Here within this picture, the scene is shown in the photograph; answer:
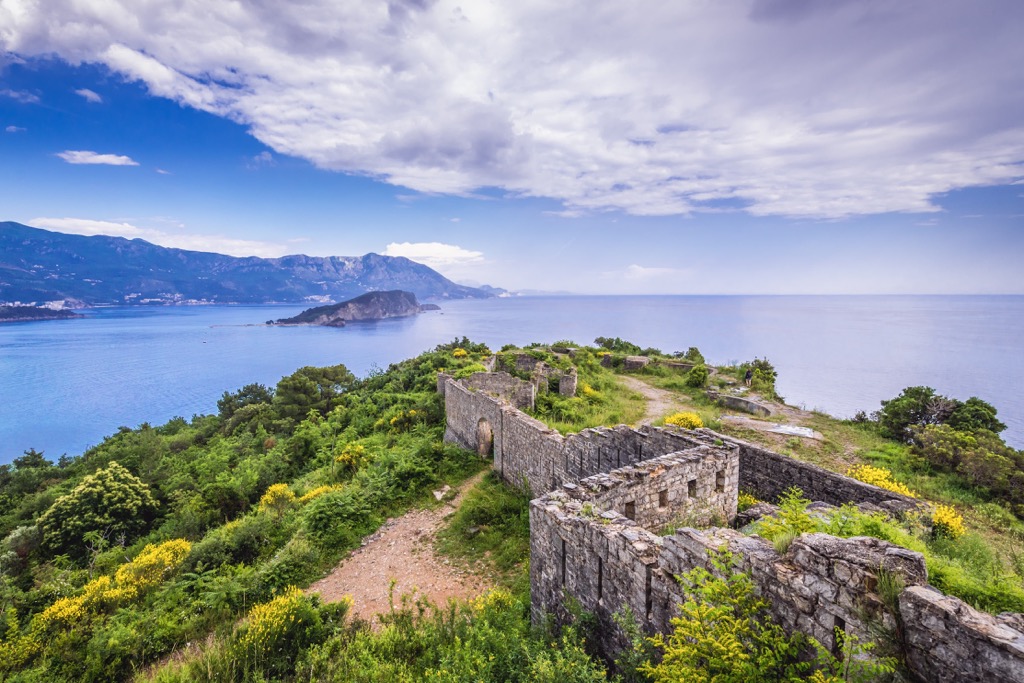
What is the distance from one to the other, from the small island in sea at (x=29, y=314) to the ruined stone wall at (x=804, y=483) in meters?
228

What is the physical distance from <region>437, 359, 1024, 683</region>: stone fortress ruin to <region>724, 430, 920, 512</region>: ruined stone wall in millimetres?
21

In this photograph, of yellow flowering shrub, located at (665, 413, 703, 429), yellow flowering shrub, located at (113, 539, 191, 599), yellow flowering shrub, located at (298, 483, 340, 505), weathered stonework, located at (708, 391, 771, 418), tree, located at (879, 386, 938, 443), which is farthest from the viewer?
weathered stonework, located at (708, 391, 771, 418)

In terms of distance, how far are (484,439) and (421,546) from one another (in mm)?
4680

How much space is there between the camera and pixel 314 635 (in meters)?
7.52

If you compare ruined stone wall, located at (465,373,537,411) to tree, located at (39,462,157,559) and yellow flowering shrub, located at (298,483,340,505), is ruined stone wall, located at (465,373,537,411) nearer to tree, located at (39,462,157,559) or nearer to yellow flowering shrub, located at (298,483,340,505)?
yellow flowering shrub, located at (298,483,340,505)

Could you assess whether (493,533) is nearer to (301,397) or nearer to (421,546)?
(421,546)

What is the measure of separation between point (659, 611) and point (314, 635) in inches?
245

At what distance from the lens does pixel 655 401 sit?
70.0 feet

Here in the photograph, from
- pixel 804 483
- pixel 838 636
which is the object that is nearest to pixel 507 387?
pixel 804 483

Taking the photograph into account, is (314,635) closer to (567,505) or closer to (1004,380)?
(567,505)

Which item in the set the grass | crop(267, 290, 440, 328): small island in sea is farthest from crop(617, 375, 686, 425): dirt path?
crop(267, 290, 440, 328): small island in sea

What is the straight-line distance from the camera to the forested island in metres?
4.00

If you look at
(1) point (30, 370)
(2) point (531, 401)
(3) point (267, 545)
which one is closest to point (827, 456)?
(2) point (531, 401)

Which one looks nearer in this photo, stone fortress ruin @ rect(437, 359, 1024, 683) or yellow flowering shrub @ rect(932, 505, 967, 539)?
stone fortress ruin @ rect(437, 359, 1024, 683)
